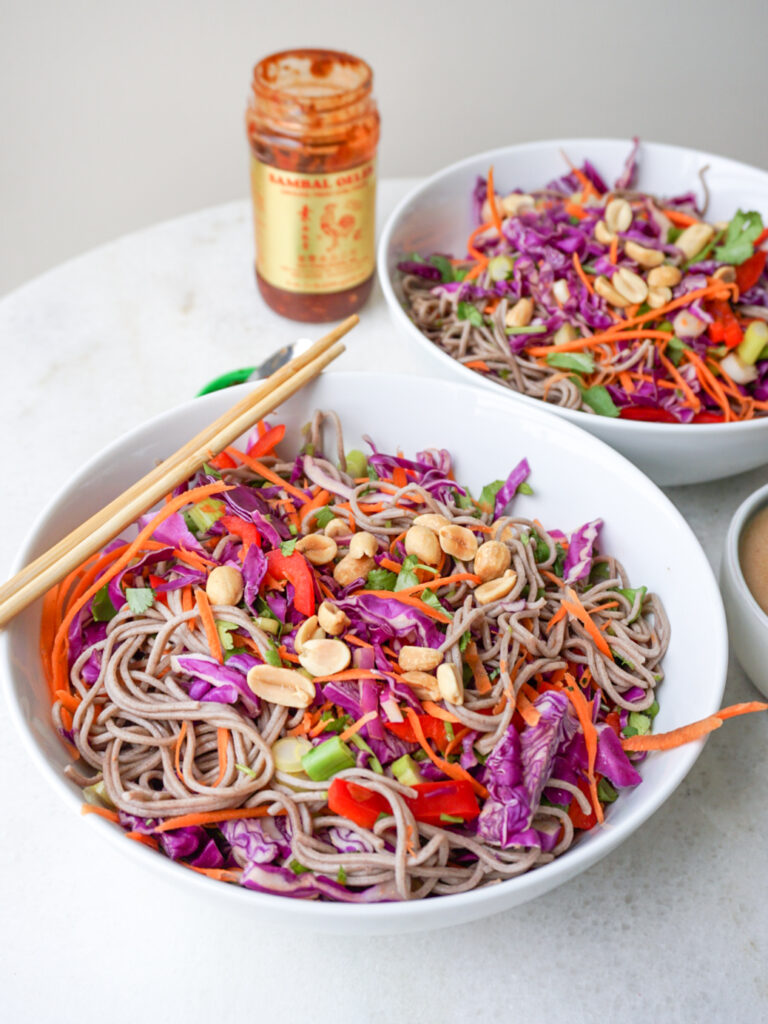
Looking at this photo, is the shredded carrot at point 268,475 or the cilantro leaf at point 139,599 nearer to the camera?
the cilantro leaf at point 139,599

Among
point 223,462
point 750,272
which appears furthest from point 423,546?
point 750,272

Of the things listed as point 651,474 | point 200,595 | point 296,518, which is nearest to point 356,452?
point 296,518

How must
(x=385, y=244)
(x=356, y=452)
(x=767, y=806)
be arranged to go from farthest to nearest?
(x=385, y=244) → (x=356, y=452) → (x=767, y=806)

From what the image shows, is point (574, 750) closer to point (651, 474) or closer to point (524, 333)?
point (651, 474)

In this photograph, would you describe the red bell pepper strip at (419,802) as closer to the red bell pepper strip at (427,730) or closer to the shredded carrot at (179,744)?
the red bell pepper strip at (427,730)

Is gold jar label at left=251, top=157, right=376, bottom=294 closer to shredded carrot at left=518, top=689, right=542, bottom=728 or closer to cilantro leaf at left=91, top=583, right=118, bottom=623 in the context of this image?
cilantro leaf at left=91, top=583, right=118, bottom=623

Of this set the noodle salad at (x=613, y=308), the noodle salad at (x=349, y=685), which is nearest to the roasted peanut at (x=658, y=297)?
the noodle salad at (x=613, y=308)

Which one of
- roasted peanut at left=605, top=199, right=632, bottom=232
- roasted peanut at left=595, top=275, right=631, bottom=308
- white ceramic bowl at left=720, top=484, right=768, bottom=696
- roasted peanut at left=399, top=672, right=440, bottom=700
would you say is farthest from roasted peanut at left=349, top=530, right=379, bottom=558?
roasted peanut at left=605, top=199, right=632, bottom=232
